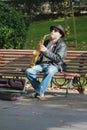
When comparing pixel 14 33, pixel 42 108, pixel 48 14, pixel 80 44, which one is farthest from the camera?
pixel 48 14

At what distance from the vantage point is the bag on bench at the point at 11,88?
9.60 meters

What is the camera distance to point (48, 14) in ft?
126

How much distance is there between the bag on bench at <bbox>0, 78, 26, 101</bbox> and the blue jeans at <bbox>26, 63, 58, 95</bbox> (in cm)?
19

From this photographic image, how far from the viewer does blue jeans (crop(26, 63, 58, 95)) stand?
9.58 m

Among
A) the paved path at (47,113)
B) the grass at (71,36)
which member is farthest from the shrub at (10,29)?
the grass at (71,36)

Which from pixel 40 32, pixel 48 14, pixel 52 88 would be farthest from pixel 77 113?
pixel 48 14

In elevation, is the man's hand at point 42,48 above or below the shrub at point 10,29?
above

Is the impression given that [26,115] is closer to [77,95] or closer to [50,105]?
[50,105]

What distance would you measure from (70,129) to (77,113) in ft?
3.90

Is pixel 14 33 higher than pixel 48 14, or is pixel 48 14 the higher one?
pixel 14 33

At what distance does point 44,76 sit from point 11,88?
25.3 inches

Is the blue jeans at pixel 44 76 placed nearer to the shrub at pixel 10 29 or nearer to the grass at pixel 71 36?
the shrub at pixel 10 29

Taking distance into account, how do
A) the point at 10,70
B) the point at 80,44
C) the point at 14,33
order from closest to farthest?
1. the point at 10,70
2. the point at 14,33
3. the point at 80,44

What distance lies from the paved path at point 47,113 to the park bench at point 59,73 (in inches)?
15.0
